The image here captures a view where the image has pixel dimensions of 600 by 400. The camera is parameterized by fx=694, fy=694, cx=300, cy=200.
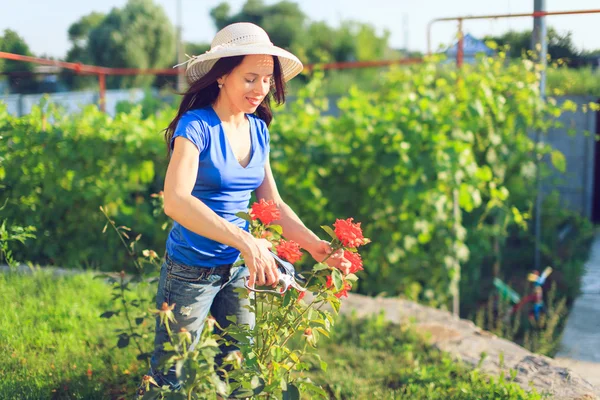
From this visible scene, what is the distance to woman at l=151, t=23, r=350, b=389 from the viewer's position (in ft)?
7.02

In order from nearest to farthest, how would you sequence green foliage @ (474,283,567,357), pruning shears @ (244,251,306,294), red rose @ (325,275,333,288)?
pruning shears @ (244,251,306,294), red rose @ (325,275,333,288), green foliage @ (474,283,567,357)

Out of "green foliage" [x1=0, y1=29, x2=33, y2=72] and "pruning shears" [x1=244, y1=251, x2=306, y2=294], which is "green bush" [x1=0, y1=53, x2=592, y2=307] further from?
"pruning shears" [x1=244, y1=251, x2=306, y2=294]

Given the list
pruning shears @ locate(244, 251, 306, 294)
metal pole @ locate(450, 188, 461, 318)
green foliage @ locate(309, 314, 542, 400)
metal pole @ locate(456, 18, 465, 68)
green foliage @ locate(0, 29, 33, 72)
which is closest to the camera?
pruning shears @ locate(244, 251, 306, 294)

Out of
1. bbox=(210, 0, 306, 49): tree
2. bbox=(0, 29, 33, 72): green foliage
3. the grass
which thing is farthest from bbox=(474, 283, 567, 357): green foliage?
bbox=(210, 0, 306, 49): tree

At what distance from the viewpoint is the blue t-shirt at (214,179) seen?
214 centimetres

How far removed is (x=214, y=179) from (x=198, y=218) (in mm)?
258

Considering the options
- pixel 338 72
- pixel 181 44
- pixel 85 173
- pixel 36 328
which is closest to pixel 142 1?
pixel 181 44

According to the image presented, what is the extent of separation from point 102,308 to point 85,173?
1480mm

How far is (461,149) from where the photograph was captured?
4543mm

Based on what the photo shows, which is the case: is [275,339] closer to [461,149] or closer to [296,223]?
[296,223]

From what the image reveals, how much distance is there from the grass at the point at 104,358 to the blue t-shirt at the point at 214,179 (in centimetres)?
90

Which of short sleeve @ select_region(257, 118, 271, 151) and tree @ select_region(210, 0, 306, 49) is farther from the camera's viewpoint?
tree @ select_region(210, 0, 306, 49)

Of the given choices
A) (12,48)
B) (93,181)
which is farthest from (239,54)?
(93,181)

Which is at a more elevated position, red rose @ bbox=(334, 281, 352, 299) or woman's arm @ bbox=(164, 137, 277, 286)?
woman's arm @ bbox=(164, 137, 277, 286)
